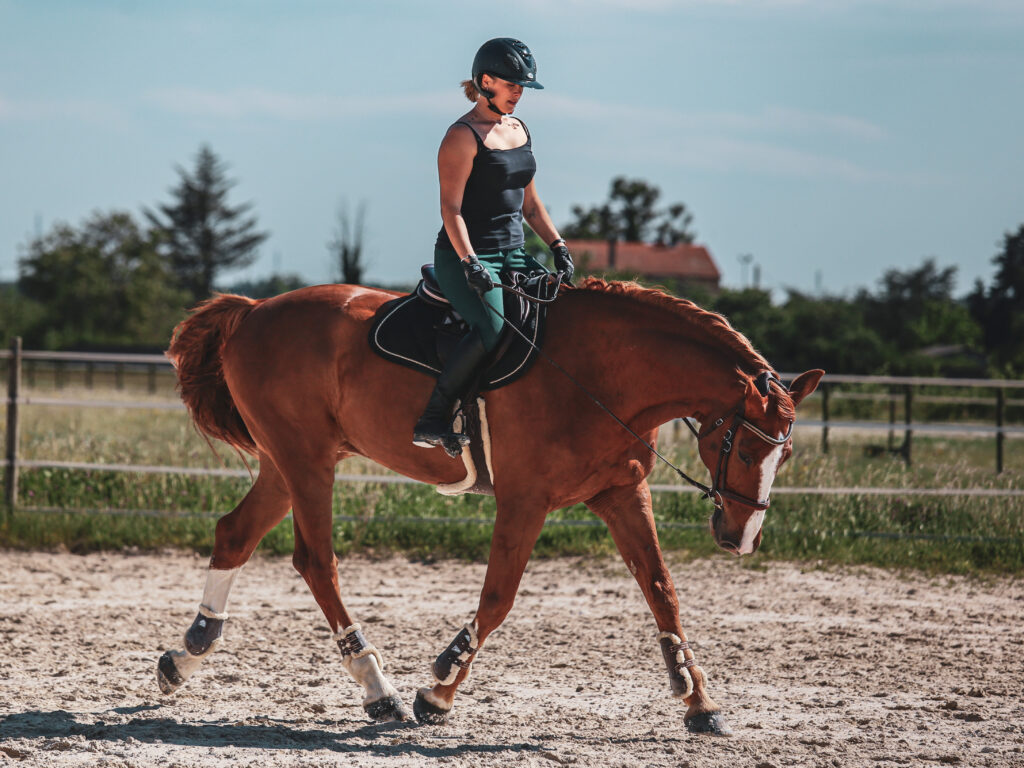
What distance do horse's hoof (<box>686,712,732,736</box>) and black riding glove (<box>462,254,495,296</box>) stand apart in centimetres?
192

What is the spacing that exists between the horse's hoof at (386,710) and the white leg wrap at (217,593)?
0.92 m

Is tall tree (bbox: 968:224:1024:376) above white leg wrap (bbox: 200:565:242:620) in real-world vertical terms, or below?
above

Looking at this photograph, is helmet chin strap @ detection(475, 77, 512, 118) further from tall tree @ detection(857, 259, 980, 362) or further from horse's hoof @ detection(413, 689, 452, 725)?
tall tree @ detection(857, 259, 980, 362)

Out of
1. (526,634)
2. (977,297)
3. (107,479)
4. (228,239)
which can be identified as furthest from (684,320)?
(228,239)

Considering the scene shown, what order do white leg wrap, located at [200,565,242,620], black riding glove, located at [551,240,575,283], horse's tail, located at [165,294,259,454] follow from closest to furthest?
black riding glove, located at [551,240,575,283] < white leg wrap, located at [200,565,242,620] < horse's tail, located at [165,294,259,454]

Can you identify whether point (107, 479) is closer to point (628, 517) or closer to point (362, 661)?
point (362, 661)

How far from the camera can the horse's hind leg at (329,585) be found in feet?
14.6

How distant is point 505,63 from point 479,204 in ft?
1.86

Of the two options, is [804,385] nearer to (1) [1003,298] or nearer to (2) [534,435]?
(2) [534,435]

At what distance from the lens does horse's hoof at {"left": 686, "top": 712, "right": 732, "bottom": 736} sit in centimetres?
431

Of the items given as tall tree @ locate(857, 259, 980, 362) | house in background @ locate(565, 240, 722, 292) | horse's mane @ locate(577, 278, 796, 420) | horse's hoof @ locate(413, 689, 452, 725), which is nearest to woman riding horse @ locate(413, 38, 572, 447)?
horse's mane @ locate(577, 278, 796, 420)

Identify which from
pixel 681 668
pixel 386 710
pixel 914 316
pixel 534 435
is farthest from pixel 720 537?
pixel 914 316

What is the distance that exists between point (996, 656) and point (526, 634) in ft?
8.26

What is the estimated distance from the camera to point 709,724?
4.32 metres
